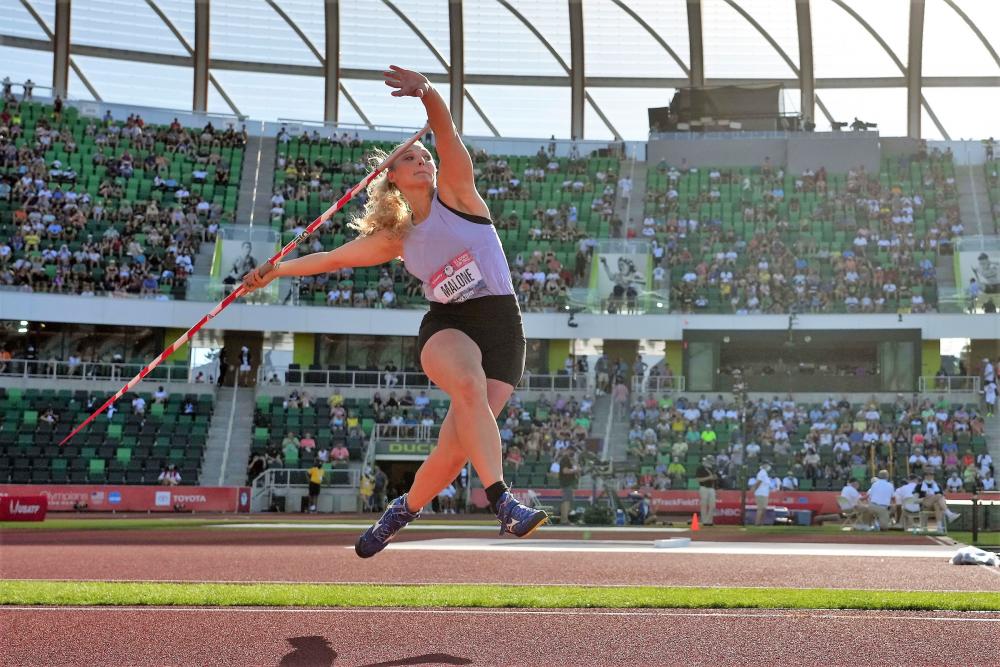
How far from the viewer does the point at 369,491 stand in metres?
30.7

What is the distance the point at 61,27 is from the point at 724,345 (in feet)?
86.6

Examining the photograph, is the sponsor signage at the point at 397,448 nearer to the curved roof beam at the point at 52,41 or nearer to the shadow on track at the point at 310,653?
the curved roof beam at the point at 52,41

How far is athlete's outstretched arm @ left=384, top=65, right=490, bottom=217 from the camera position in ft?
19.7

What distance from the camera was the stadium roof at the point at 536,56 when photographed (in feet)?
150

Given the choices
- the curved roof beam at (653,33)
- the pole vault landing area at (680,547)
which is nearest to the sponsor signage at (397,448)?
the pole vault landing area at (680,547)

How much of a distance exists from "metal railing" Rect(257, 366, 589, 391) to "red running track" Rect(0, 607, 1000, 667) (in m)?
29.4

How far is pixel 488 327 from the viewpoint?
607 centimetres

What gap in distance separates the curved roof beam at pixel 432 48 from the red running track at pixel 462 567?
34309 millimetres

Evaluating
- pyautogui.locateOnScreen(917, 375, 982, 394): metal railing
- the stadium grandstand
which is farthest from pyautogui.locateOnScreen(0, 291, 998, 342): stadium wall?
pyautogui.locateOnScreen(917, 375, 982, 394): metal railing

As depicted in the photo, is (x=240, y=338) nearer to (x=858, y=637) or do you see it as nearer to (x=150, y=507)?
(x=150, y=507)

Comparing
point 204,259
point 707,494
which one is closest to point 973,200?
point 707,494

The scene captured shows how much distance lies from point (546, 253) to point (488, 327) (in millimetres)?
34971

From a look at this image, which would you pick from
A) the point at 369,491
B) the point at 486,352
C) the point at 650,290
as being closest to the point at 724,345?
the point at 650,290

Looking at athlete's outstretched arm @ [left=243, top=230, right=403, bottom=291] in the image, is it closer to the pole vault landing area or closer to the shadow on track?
the shadow on track
